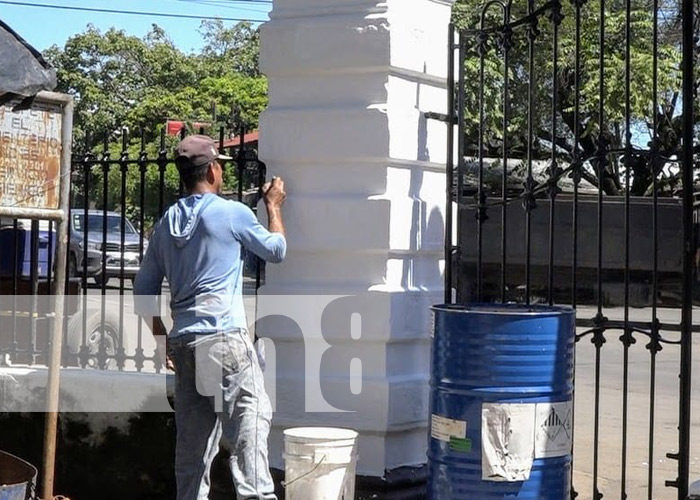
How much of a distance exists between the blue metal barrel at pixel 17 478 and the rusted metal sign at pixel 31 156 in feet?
3.82

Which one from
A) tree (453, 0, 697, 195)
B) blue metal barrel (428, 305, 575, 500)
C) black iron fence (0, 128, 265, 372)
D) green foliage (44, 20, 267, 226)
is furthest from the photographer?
green foliage (44, 20, 267, 226)

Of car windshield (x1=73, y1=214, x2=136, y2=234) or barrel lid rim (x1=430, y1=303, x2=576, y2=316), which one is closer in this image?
barrel lid rim (x1=430, y1=303, x2=576, y2=316)

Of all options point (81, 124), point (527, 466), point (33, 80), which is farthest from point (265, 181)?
point (81, 124)

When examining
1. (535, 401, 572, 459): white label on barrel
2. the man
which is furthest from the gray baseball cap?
(535, 401, 572, 459): white label on barrel

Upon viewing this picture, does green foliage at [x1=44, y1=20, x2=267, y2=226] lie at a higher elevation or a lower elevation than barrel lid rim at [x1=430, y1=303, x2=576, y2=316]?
higher

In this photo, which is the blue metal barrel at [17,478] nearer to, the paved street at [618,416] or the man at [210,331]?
the man at [210,331]

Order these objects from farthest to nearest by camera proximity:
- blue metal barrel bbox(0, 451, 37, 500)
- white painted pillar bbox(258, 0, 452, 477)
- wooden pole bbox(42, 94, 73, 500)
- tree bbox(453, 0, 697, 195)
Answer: tree bbox(453, 0, 697, 195), white painted pillar bbox(258, 0, 452, 477), wooden pole bbox(42, 94, 73, 500), blue metal barrel bbox(0, 451, 37, 500)

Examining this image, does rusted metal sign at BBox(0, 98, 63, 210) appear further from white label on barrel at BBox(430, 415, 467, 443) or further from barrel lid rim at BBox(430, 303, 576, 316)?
white label on barrel at BBox(430, 415, 467, 443)

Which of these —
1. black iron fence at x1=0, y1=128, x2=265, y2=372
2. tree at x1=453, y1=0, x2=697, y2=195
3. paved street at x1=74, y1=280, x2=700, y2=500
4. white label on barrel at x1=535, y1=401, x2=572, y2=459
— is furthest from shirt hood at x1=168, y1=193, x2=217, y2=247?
tree at x1=453, y1=0, x2=697, y2=195

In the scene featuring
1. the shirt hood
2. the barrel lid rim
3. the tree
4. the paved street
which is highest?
the tree

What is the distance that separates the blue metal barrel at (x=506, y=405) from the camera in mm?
4137

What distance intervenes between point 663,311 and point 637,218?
275 centimetres

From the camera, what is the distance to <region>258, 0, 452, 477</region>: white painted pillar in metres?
5.27

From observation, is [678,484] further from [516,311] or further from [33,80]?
[33,80]
